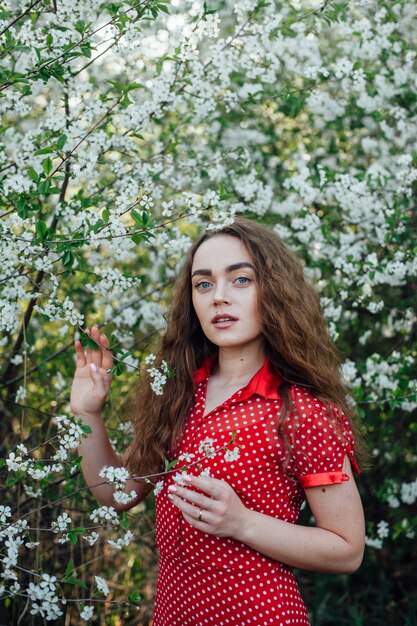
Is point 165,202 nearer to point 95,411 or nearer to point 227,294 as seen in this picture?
point 227,294

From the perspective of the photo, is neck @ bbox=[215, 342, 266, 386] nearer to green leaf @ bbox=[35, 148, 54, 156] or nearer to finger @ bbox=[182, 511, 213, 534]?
finger @ bbox=[182, 511, 213, 534]

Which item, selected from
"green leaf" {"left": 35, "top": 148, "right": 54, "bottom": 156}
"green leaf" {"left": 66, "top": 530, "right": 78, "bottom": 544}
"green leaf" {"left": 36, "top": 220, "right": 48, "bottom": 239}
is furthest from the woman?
"green leaf" {"left": 35, "top": 148, "right": 54, "bottom": 156}

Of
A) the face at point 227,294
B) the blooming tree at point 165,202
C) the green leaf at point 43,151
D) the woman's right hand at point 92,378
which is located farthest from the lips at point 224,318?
the green leaf at point 43,151

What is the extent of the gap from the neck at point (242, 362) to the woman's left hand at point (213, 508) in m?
0.40

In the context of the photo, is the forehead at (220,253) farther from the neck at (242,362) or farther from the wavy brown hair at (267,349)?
the neck at (242,362)

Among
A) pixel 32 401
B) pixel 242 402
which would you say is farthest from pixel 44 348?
pixel 242 402

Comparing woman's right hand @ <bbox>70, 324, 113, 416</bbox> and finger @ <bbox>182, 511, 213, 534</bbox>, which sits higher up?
woman's right hand @ <bbox>70, 324, 113, 416</bbox>

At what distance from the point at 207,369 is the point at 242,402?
275mm

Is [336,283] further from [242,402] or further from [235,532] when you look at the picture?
[235,532]

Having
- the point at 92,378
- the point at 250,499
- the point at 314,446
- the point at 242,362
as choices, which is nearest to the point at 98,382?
the point at 92,378

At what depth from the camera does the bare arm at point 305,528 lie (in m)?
1.73

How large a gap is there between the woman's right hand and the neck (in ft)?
1.16

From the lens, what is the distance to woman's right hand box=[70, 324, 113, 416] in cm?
212

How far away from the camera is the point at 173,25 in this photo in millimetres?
3432
